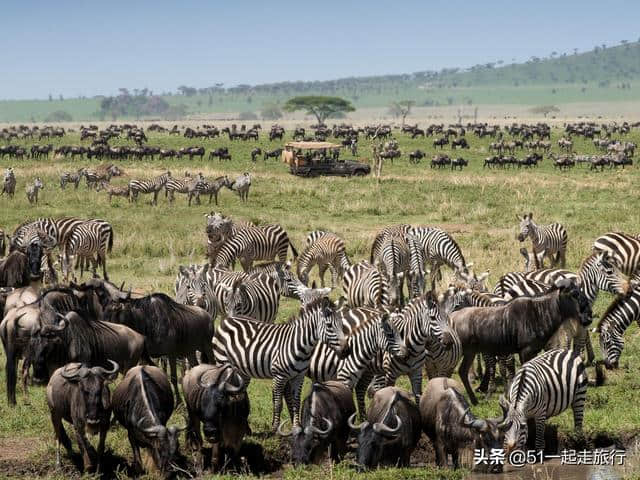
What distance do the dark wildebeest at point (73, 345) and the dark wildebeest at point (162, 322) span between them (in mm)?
802

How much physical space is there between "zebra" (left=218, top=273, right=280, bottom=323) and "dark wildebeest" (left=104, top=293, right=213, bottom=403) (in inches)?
61.2

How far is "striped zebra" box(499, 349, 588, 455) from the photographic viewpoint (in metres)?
9.73

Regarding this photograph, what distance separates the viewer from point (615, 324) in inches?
534

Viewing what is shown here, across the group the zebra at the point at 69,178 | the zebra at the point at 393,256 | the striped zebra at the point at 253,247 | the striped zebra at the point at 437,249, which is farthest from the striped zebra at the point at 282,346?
the zebra at the point at 69,178

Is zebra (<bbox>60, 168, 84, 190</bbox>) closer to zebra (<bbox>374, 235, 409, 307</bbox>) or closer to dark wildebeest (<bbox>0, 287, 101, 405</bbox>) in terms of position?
zebra (<bbox>374, 235, 409, 307</bbox>)

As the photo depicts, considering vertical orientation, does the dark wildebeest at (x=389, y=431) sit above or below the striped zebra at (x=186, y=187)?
below

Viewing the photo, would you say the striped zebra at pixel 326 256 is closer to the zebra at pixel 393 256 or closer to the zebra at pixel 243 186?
the zebra at pixel 393 256

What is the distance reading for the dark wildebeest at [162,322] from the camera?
12.6 meters

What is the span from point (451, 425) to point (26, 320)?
606 cm

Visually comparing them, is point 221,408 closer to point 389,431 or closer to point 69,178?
point 389,431

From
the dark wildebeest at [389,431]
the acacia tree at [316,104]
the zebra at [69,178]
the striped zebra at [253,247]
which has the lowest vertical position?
the dark wildebeest at [389,431]

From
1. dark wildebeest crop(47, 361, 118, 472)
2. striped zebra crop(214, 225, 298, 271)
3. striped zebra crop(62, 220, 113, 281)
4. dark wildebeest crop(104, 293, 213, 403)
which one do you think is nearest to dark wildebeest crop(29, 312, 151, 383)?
dark wildebeest crop(104, 293, 213, 403)

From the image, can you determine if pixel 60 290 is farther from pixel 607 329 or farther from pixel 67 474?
pixel 607 329

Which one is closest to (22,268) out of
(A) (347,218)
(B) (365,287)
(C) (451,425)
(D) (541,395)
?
(B) (365,287)
